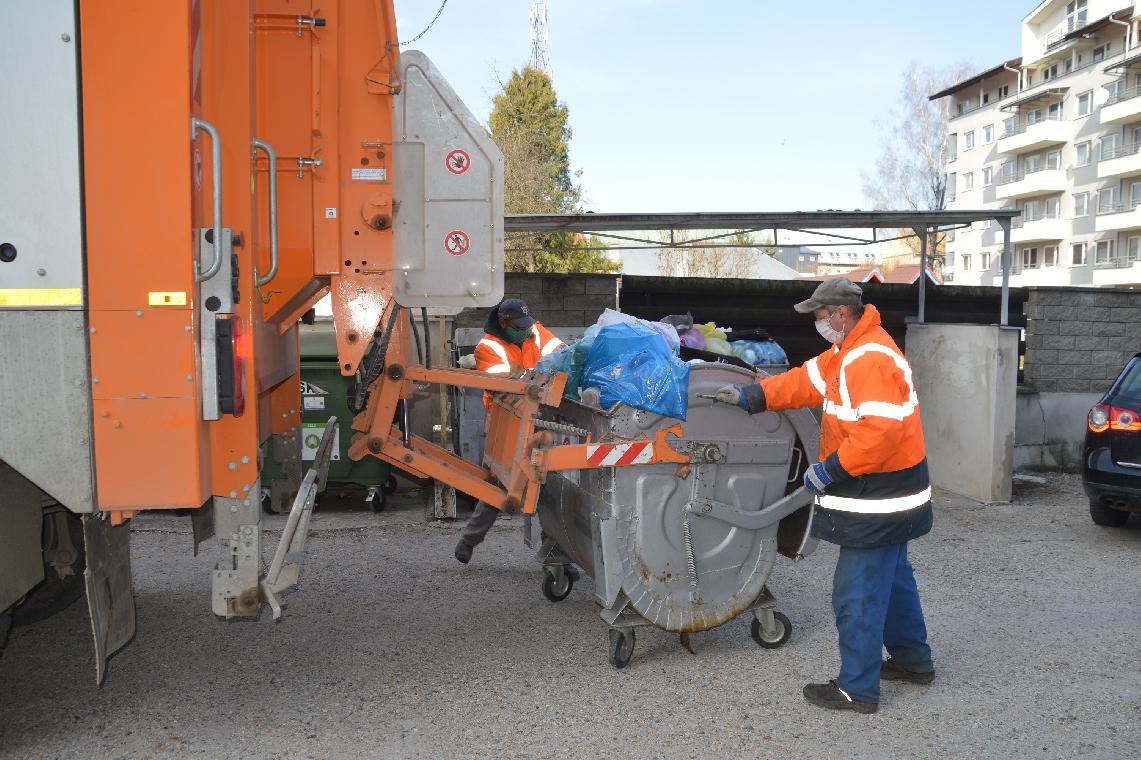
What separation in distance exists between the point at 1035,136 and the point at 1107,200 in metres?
5.33

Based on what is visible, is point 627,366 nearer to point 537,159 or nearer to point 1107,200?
point 537,159

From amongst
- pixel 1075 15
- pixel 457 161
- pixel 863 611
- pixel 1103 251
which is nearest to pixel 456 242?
pixel 457 161

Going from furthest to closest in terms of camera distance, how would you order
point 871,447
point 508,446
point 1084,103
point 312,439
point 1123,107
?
point 1084,103
point 1123,107
point 312,439
point 508,446
point 871,447

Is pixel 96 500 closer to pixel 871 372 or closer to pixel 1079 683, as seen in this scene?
pixel 871 372

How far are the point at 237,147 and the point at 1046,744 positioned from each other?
12.6 ft

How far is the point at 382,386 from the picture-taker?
456cm

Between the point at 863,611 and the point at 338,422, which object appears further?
the point at 338,422

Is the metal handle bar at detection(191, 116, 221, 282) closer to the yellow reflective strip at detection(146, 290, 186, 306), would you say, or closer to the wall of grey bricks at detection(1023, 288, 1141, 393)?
the yellow reflective strip at detection(146, 290, 186, 306)

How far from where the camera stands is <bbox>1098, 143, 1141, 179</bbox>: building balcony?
3766cm

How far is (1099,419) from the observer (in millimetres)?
6859

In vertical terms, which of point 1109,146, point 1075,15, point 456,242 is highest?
point 1075,15

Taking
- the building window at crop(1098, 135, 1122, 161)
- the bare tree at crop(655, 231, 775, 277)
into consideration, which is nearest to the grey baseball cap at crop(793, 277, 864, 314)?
the bare tree at crop(655, 231, 775, 277)

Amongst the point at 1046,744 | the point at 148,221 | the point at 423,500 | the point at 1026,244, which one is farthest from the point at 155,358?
the point at 1026,244

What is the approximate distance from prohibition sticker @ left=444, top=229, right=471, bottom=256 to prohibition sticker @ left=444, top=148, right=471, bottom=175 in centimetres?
27
